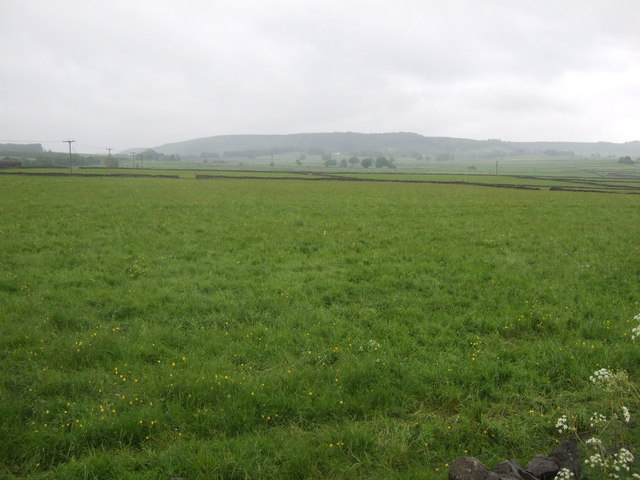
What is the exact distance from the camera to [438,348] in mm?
7734

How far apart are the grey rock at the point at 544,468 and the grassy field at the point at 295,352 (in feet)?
2.04

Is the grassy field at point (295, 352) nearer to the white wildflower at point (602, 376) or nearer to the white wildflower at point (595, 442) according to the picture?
the white wildflower at point (602, 376)

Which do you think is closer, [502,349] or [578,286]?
[502,349]

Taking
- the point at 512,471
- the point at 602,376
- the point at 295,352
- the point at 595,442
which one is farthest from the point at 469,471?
the point at 295,352

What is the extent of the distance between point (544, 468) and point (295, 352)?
427 cm

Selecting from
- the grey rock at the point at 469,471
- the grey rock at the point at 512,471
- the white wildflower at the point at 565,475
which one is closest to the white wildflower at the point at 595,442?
the white wildflower at the point at 565,475

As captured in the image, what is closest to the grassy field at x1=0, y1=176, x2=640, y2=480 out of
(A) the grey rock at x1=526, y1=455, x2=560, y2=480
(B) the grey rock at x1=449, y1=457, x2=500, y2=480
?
(B) the grey rock at x1=449, y1=457, x2=500, y2=480

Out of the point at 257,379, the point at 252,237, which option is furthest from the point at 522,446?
the point at 252,237

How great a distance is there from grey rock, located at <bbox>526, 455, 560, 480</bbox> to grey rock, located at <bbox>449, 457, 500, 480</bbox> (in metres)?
0.63

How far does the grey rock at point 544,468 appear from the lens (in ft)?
14.6

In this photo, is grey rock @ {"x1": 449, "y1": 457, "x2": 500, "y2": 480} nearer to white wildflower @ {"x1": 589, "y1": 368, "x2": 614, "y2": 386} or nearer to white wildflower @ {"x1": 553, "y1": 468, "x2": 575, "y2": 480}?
white wildflower @ {"x1": 553, "y1": 468, "x2": 575, "y2": 480}

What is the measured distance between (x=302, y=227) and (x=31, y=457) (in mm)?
15307

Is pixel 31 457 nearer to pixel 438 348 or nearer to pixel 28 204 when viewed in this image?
pixel 438 348

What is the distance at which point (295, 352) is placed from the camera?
7.62 meters
